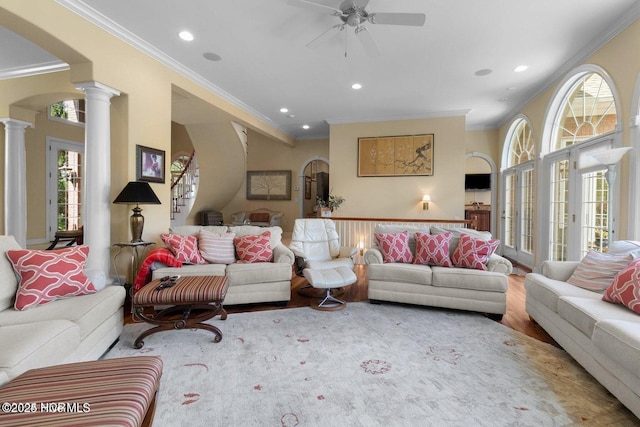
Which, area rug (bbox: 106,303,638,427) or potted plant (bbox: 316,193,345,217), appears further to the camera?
potted plant (bbox: 316,193,345,217)

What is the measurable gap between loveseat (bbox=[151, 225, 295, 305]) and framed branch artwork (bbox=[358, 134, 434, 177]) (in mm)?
3416

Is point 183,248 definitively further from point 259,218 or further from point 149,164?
point 259,218

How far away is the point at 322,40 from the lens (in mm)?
3248

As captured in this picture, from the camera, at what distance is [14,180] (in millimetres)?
4422

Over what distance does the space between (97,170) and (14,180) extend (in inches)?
108

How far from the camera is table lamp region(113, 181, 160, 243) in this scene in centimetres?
298

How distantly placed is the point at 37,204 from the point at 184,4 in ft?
18.2

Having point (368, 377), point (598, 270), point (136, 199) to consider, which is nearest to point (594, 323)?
point (598, 270)

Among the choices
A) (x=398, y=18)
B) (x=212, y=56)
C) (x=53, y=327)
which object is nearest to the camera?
(x=53, y=327)

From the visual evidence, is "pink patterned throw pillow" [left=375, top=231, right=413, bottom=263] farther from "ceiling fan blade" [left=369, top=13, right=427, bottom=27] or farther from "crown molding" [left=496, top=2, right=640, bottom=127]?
"crown molding" [left=496, top=2, right=640, bottom=127]

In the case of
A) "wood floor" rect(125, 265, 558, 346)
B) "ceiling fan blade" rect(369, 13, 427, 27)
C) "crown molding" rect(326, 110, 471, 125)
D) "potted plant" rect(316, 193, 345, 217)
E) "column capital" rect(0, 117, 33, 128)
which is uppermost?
"crown molding" rect(326, 110, 471, 125)

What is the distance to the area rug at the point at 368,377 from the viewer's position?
1616mm

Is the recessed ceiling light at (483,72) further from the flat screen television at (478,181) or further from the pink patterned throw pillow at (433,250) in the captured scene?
the flat screen television at (478,181)

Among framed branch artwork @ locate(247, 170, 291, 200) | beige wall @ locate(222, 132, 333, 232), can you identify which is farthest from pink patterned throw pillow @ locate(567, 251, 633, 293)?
framed branch artwork @ locate(247, 170, 291, 200)
